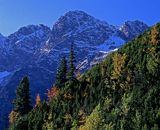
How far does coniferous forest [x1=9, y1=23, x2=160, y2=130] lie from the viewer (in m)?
105

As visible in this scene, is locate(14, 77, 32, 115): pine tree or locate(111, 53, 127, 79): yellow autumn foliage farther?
→ locate(14, 77, 32, 115): pine tree

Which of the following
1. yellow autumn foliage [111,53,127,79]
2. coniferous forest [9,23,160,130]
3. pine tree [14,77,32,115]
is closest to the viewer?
coniferous forest [9,23,160,130]

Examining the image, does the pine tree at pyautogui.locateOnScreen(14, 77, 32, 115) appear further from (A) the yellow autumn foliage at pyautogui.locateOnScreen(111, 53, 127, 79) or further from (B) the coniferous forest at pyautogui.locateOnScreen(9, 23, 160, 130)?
(A) the yellow autumn foliage at pyautogui.locateOnScreen(111, 53, 127, 79)

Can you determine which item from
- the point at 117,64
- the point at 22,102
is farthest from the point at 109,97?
the point at 22,102

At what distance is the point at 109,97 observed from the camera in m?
121

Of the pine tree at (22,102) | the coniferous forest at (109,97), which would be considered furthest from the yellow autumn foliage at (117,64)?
the pine tree at (22,102)

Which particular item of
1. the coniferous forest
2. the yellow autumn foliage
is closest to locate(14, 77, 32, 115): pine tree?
the coniferous forest

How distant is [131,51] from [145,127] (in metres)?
38.4

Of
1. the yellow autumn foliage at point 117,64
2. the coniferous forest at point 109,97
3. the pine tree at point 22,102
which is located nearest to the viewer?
the coniferous forest at point 109,97

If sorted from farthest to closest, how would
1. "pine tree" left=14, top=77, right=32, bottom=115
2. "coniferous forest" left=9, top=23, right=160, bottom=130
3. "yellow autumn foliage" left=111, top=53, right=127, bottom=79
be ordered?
1. "pine tree" left=14, top=77, right=32, bottom=115
2. "yellow autumn foliage" left=111, top=53, right=127, bottom=79
3. "coniferous forest" left=9, top=23, right=160, bottom=130

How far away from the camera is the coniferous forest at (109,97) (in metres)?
105

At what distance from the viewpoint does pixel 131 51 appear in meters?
132

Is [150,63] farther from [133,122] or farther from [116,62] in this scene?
[133,122]

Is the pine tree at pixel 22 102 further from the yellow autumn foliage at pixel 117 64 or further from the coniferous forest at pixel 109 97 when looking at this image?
the yellow autumn foliage at pixel 117 64
